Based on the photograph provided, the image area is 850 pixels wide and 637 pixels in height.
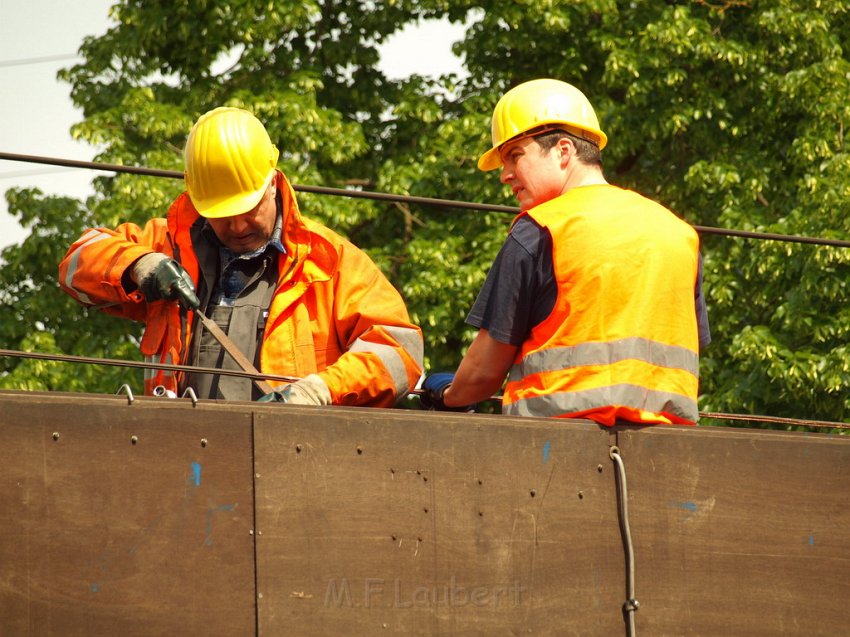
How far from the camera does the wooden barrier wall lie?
282 cm

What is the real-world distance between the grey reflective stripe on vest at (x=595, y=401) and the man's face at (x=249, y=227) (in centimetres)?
113

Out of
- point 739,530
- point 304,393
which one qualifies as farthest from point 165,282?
point 739,530

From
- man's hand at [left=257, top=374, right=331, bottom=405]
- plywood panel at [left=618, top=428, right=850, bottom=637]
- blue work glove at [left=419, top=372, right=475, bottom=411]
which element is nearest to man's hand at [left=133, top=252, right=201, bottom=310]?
man's hand at [left=257, top=374, right=331, bottom=405]

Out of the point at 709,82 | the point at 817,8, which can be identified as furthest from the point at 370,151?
the point at 817,8

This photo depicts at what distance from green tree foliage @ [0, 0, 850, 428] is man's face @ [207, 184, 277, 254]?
22.2ft

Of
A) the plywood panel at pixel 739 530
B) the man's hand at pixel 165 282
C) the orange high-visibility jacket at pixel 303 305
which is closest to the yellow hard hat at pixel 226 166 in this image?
the orange high-visibility jacket at pixel 303 305

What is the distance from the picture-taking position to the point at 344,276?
13.4 feet

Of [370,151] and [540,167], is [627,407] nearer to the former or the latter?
[540,167]

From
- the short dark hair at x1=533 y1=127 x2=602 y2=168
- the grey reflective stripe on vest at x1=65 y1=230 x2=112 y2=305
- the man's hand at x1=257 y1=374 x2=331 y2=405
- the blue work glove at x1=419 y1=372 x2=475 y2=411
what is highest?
the short dark hair at x1=533 y1=127 x2=602 y2=168

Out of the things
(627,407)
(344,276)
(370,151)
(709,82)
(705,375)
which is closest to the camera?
(627,407)

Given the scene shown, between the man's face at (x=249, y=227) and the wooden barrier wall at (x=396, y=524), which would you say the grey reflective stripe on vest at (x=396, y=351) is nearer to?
the man's face at (x=249, y=227)

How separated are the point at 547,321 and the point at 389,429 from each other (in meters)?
0.59

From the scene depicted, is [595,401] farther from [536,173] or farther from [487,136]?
[487,136]

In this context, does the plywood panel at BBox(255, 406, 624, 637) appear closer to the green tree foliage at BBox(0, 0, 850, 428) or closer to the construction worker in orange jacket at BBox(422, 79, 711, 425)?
the construction worker in orange jacket at BBox(422, 79, 711, 425)
